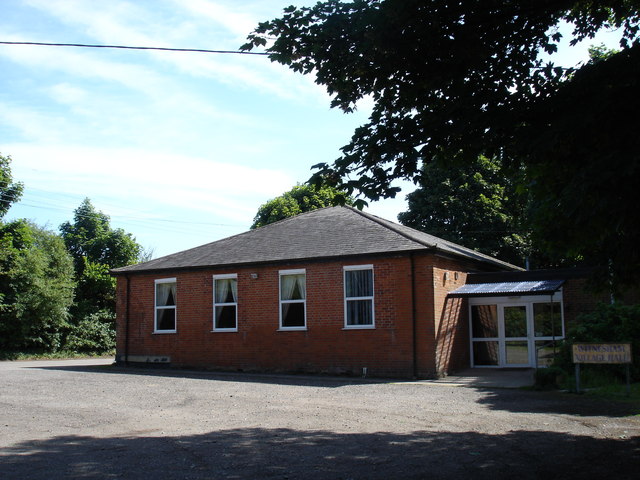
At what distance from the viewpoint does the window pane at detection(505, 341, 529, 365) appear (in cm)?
1958

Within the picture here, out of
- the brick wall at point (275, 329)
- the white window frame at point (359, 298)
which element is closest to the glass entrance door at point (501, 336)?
the brick wall at point (275, 329)

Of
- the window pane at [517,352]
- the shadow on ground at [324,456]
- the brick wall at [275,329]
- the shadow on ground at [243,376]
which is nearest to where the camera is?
the shadow on ground at [324,456]

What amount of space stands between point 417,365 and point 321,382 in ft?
9.64

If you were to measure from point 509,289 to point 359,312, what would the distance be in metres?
4.41

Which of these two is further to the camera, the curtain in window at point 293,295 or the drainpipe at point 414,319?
the curtain in window at point 293,295

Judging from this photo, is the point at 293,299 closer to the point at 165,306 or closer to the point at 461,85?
the point at 165,306

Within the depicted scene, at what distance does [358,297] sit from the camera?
1895cm

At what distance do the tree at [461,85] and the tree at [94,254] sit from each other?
86.4 ft

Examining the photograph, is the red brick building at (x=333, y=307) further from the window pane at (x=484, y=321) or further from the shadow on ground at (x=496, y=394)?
the shadow on ground at (x=496, y=394)

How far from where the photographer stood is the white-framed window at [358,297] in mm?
18781

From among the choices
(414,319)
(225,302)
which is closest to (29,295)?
(225,302)

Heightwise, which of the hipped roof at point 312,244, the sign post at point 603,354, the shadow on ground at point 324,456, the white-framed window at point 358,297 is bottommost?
the shadow on ground at point 324,456

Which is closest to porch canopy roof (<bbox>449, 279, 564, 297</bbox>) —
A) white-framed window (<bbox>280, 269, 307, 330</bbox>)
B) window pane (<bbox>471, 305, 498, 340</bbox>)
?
window pane (<bbox>471, 305, 498, 340</bbox>)

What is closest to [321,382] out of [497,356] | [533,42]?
[497,356]
